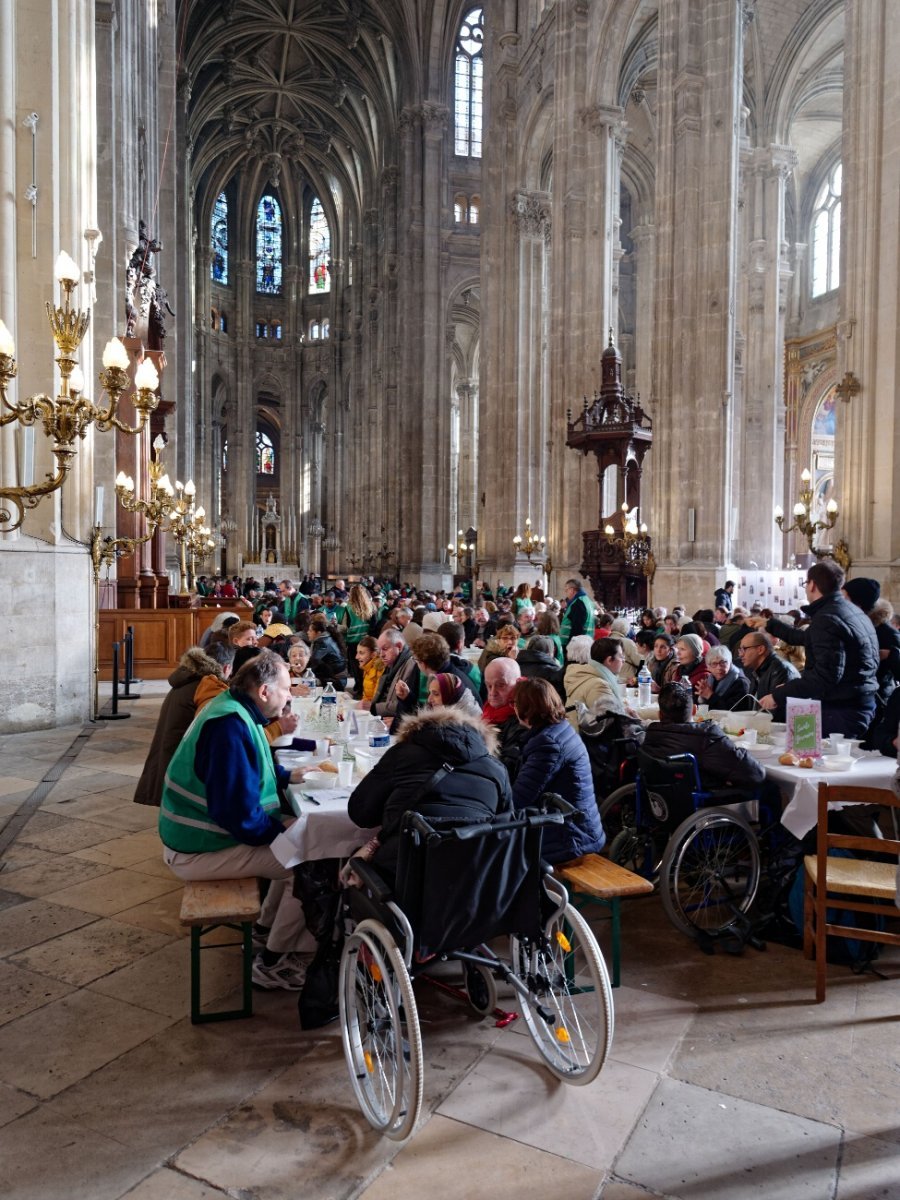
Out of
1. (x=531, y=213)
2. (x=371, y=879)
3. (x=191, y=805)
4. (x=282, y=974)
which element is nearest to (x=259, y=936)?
(x=282, y=974)

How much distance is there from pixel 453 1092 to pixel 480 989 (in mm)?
641

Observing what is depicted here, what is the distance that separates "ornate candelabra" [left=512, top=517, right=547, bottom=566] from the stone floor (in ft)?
61.9

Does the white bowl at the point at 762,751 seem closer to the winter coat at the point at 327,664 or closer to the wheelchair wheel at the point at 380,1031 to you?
the wheelchair wheel at the point at 380,1031

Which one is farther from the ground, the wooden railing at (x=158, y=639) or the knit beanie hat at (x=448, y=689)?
the knit beanie hat at (x=448, y=689)

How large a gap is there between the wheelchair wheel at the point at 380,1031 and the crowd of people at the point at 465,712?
0.31 meters

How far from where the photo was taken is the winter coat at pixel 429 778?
295 cm

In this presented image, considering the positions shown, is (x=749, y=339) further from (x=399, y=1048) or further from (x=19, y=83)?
(x=399, y=1048)

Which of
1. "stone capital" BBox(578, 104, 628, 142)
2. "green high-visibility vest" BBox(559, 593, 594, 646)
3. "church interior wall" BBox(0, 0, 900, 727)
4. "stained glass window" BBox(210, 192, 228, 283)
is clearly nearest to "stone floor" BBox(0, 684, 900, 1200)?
"green high-visibility vest" BBox(559, 593, 594, 646)

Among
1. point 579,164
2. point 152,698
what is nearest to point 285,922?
point 152,698

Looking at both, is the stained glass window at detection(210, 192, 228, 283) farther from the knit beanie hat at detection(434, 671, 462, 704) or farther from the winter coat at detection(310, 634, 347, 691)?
the knit beanie hat at detection(434, 671, 462, 704)

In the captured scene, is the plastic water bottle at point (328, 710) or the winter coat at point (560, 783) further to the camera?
the plastic water bottle at point (328, 710)

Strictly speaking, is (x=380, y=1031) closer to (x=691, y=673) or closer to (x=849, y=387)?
(x=691, y=673)

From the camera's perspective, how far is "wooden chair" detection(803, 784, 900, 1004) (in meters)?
3.46

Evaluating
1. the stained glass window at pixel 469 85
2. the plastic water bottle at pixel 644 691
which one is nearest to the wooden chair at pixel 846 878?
the plastic water bottle at pixel 644 691
